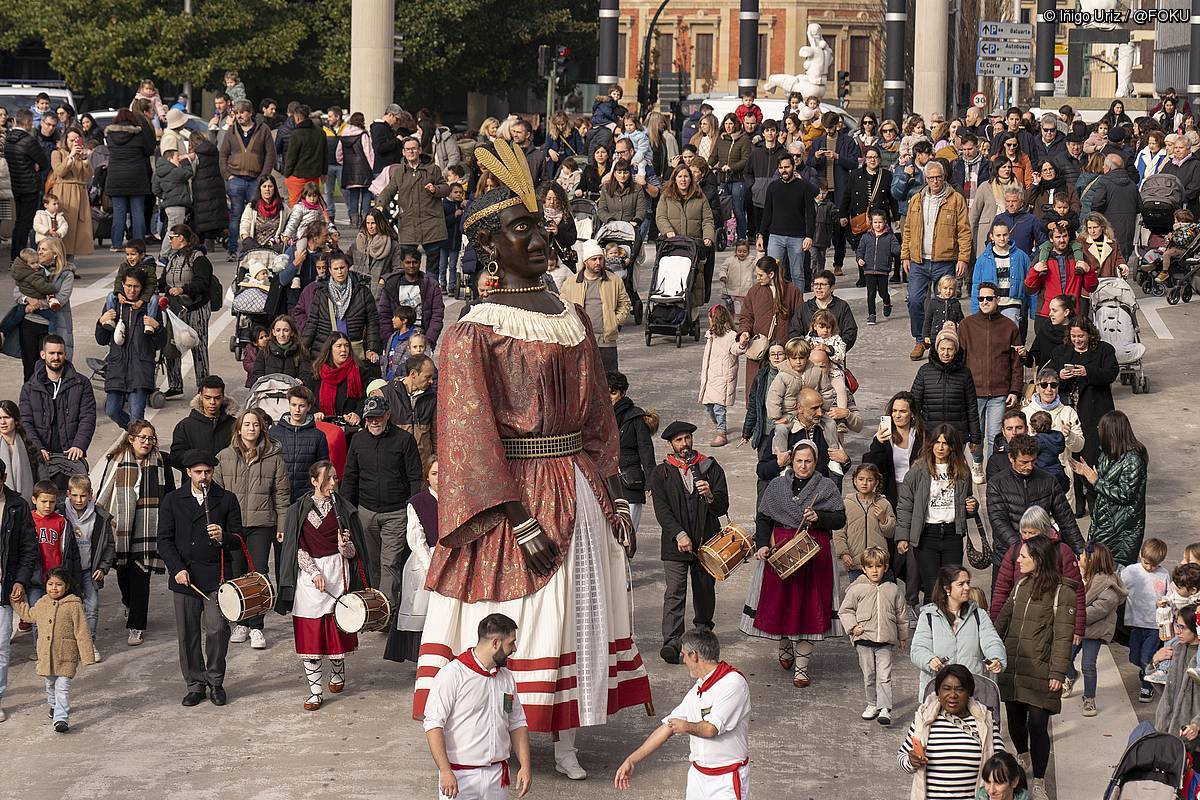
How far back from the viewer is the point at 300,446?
524 inches

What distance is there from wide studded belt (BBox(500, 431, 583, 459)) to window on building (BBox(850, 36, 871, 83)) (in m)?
88.8

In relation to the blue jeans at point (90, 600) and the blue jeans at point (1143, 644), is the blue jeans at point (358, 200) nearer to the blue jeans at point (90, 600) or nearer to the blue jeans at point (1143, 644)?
the blue jeans at point (90, 600)

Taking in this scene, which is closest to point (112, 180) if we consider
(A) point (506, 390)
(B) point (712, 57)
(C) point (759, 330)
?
(C) point (759, 330)

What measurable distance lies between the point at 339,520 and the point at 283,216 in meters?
9.24

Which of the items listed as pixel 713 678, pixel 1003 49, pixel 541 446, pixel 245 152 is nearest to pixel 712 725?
pixel 713 678

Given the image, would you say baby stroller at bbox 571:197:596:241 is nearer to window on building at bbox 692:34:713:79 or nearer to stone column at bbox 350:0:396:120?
stone column at bbox 350:0:396:120

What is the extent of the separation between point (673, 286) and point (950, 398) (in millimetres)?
6224

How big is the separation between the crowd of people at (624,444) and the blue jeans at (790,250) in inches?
2.5

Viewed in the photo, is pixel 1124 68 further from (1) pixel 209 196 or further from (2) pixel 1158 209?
(1) pixel 209 196

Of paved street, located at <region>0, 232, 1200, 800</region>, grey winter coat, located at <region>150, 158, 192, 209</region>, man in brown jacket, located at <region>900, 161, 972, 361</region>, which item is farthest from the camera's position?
grey winter coat, located at <region>150, 158, 192, 209</region>

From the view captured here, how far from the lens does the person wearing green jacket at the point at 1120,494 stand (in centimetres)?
1339

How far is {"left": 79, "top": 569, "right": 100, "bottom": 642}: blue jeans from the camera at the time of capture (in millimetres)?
12430

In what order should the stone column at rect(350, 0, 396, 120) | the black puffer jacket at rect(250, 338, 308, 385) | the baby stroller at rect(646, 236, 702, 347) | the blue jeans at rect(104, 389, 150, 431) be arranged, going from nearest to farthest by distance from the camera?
the black puffer jacket at rect(250, 338, 308, 385)
the blue jeans at rect(104, 389, 150, 431)
the baby stroller at rect(646, 236, 702, 347)
the stone column at rect(350, 0, 396, 120)

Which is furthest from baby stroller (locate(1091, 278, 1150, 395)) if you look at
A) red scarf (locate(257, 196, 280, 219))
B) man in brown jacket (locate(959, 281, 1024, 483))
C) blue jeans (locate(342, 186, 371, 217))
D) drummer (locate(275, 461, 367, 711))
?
blue jeans (locate(342, 186, 371, 217))
